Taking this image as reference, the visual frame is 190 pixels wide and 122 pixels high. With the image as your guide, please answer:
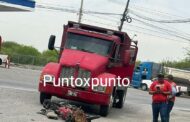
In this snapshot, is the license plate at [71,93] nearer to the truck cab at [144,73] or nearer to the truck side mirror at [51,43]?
the truck side mirror at [51,43]

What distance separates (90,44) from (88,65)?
4.64ft

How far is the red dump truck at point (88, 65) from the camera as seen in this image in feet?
57.1

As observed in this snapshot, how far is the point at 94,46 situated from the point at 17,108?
164 inches

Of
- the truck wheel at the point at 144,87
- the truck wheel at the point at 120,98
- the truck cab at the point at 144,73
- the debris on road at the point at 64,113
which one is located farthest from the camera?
the truck cab at the point at 144,73

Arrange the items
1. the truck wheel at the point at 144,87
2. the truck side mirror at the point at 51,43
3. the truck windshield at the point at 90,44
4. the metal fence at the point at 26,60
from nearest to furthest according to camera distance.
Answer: the truck windshield at the point at 90,44 → the truck side mirror at the point at 51,43 → the truck wheel at the point at 144,87 → the metal fence at the point at 26,60

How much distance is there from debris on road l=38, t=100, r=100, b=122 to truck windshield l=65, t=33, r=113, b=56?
109 inches

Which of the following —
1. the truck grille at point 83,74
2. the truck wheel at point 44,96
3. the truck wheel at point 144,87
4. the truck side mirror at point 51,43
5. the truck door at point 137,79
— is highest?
the truck side mirror at point 51,43

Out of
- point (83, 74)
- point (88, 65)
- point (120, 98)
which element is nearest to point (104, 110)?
point (83, 74)

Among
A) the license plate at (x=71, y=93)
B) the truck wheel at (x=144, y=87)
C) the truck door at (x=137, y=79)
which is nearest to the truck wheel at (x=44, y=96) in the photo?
the license plate at (x=71, y=93)

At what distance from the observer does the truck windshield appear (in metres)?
18.9

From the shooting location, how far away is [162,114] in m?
15.2

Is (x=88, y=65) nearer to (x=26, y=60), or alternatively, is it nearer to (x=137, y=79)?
(x=137, y=79)

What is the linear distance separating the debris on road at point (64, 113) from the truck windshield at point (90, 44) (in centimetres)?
277

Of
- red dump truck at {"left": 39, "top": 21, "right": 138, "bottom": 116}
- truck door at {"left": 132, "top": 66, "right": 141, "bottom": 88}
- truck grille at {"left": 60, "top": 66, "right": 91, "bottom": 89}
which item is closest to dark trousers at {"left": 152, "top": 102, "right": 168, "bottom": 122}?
red dump truck at {"left": 39, "top": 21, "right": 138, "bottom": 116}
